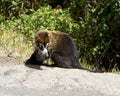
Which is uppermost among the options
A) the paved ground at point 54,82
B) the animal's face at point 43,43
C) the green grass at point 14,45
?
the animal's face at point 43,43

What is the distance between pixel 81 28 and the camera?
12.3 meters

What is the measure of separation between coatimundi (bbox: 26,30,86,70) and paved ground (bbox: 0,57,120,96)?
41cm

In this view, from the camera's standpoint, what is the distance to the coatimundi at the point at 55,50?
8133 millimetres

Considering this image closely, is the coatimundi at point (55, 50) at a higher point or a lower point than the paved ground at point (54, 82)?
higher

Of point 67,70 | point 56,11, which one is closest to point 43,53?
point 67,70

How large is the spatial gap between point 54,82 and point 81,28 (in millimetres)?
5405

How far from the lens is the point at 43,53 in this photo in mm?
8102

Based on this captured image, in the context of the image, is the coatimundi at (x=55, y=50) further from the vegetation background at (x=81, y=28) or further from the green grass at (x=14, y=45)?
the vegetation background at (x=81, y=28)

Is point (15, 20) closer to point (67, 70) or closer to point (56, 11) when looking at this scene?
point (56, 11)

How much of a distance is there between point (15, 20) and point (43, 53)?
5570 millimetres

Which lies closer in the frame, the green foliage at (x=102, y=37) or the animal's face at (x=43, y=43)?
the animal's face at (x=43, y=43)

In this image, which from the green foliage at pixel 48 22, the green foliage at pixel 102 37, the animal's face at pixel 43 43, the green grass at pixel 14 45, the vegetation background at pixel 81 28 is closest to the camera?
the animal's face at pixel 43 43

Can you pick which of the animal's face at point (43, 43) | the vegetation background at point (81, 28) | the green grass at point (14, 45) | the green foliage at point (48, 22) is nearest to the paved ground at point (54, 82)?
the animal's face at point (43, 43)

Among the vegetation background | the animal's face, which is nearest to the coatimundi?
the animal's face
